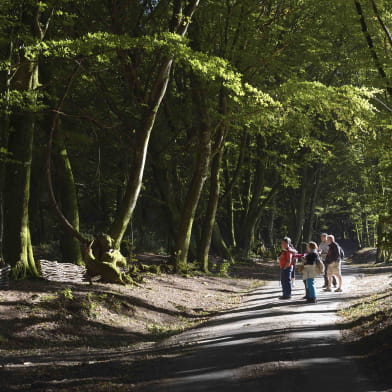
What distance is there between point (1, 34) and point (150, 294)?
7.71 m

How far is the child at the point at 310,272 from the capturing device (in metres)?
16.1

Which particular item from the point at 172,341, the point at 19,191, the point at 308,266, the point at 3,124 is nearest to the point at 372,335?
the point at 172,341

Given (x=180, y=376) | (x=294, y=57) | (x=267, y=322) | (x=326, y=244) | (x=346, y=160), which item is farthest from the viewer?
(x=346, y=160)

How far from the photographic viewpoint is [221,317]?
14477 mm

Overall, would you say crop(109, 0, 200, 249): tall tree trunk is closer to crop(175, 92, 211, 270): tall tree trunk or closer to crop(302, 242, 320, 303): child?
crop(175, 92, 211, 270): tall tree trunk

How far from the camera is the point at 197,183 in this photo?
2308cm

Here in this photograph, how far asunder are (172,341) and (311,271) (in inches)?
241

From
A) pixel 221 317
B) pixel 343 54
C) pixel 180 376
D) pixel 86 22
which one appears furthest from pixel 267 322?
pixel 343 54

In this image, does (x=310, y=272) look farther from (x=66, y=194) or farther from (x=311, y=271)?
(x=66, y=194)

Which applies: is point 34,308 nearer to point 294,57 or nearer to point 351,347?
point 351,347

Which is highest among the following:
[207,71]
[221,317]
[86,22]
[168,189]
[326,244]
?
[86,22]

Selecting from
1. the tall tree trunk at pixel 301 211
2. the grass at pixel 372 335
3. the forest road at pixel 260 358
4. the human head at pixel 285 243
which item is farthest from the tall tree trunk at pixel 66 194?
the tall tree trunk at pixel 301 211

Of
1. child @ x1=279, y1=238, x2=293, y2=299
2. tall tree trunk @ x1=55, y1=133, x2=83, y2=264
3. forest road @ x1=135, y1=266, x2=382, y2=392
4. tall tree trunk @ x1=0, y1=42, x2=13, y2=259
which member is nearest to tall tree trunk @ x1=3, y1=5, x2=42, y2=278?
tall tree trunk @ x1=0, y1=42, x2=13, y2=259

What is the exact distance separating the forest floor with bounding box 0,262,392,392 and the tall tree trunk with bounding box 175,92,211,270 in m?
4.25
